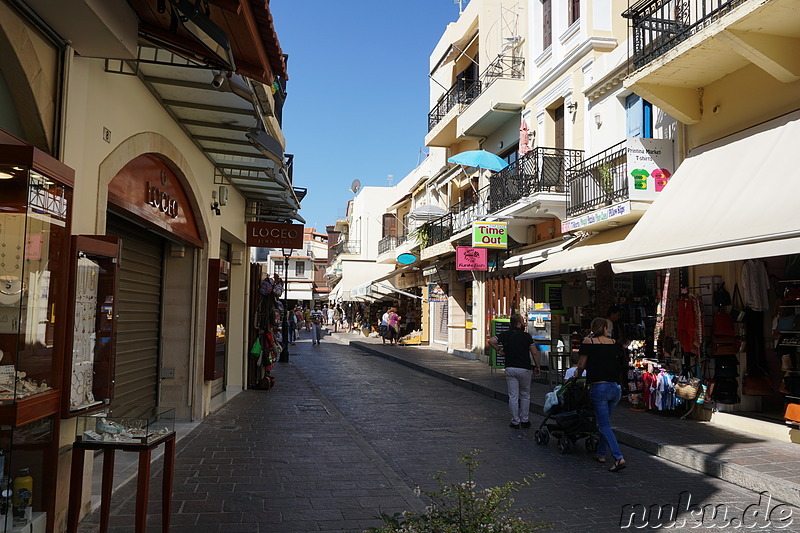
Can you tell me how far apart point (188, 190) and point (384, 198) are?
134 feet

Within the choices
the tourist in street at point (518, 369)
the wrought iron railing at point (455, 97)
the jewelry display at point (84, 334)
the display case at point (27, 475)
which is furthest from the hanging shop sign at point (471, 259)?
the display case at point (27, 475)

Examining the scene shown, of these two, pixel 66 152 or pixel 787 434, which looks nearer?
pixel 66 152

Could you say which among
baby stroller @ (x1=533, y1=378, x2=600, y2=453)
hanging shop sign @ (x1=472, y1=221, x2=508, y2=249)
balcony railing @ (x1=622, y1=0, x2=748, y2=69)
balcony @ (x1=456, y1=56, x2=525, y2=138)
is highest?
balcony @ (x1=456, y1=56, x2=525, y2=138)

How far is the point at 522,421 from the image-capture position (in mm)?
10211

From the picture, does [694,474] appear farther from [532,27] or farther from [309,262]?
[309,262]

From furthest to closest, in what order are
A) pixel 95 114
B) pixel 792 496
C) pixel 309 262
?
pixel 309 262 → pixel 792 496 → pixel 95 114

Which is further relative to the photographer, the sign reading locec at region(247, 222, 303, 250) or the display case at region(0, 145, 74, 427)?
the sign reading locec at region(247, 222, 303, 250)

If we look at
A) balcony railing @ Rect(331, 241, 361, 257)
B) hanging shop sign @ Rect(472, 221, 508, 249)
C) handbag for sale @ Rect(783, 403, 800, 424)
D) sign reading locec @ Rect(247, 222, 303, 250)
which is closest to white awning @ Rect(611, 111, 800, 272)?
handbag for sale @ Rect(783, 403, 800, 424)

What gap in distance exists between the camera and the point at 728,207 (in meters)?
8.78

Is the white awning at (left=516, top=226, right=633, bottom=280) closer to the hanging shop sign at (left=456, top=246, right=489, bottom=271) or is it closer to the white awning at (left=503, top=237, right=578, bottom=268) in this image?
the white awning at (left=503, top=237, right=578, bottom=268)

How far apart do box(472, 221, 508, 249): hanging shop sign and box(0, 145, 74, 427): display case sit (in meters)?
14.7

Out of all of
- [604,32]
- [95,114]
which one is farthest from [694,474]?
[604,32]

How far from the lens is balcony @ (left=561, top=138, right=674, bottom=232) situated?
11852 mm

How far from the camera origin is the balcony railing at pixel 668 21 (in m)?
9.51
